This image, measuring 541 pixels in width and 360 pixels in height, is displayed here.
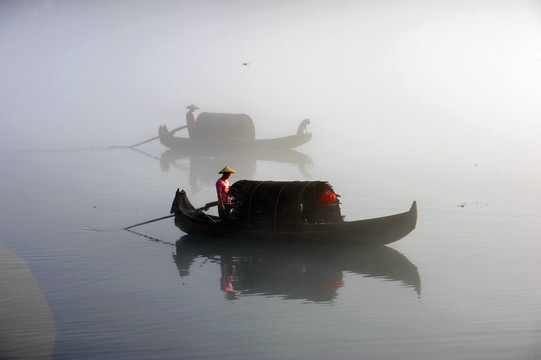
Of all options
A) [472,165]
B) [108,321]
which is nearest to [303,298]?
[108,321]

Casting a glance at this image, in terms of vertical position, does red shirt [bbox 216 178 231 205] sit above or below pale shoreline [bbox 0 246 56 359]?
above

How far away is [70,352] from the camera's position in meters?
9.58

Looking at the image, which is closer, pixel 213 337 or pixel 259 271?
pixel 213 337

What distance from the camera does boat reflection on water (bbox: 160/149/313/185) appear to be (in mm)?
34750

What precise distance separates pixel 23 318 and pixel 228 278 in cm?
418

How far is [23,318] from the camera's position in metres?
11.1

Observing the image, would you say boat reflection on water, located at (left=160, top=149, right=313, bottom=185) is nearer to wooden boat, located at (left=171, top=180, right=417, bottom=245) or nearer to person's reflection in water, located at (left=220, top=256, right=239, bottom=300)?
wooden boat, located at (left=171, top=180, right=417, bottom=245)

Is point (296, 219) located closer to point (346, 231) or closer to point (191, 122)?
point (346, 231)

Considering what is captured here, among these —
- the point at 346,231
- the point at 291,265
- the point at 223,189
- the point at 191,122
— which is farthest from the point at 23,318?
the point at 191,122

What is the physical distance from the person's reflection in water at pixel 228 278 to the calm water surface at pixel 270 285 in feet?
0.17

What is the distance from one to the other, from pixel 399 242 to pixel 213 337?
796 centimetres

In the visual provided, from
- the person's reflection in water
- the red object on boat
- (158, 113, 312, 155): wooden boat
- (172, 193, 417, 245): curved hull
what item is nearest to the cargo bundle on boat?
(158, 113, 312, 155): wooden boat

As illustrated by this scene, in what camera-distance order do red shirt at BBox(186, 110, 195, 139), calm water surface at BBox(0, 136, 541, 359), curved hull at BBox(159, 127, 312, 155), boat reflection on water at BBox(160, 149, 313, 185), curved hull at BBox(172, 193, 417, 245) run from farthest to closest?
red shirt at BBox(186, 110, 195, 139) → curved hull at BBox(159, 127, 312, 155) → boat reflection on water at BBox(160, 149, 313, 185) → curved hull at BBox(172, 193, 417, 245) → calm water surface at BBox(0, 136, 541, 359)

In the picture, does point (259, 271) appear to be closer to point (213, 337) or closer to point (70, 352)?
point (213, 337)
